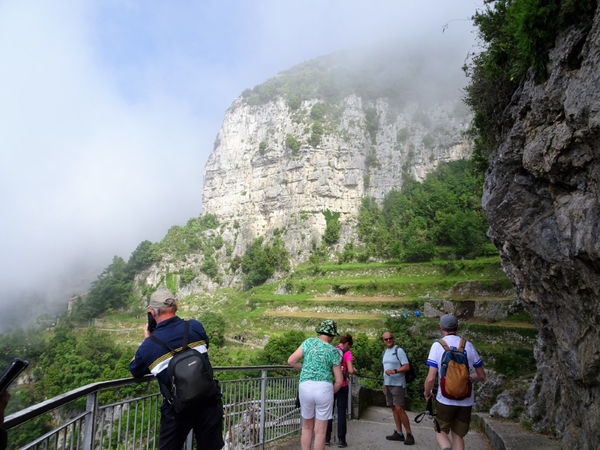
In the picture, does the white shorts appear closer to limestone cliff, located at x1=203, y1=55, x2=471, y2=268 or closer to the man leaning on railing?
the man leaning on railing

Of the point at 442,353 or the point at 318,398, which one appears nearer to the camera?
the point at 318,398

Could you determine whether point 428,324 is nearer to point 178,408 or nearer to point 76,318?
point 178,408

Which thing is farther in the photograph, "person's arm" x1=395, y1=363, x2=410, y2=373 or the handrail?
"person's arm" x1=395, y1=363, x2=410, y2=373

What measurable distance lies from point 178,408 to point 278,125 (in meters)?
85.5

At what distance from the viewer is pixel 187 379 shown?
259 centimetres

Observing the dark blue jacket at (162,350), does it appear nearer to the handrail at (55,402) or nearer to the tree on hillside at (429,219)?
the handrail at (55,402)

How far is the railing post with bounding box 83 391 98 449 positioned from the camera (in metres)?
2.55

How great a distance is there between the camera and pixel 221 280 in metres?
74.0

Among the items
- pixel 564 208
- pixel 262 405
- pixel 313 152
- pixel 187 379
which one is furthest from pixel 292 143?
pixel 187 379

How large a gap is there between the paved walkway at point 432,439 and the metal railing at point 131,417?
1.66 feet

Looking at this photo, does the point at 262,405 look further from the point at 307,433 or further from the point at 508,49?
the point at 508,49

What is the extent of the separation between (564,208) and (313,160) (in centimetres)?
7277

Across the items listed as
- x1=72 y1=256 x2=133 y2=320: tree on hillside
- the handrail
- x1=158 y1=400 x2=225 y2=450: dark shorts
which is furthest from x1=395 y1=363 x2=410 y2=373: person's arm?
x1=72 y1=256 x2=133 y2=320: tree on hillside

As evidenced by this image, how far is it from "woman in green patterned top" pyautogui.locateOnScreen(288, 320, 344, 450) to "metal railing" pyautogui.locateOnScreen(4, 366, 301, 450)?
31.9 inches
